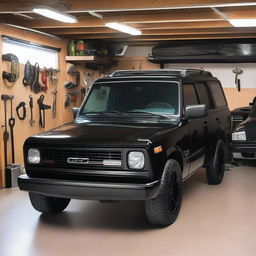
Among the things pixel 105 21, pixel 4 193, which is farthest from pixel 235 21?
pixel 4 193

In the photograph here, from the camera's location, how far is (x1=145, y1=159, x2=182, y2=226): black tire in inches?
158

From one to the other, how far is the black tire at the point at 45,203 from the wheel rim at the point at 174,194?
Result: 1.40 meters

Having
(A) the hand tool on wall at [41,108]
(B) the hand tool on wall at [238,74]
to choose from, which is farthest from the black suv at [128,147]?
(B) the hand tool on wall at [238,74]

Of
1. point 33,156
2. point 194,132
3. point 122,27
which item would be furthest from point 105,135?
point 122,27

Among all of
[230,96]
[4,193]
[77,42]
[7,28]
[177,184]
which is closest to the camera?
[177,184]

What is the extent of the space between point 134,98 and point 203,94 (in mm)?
1233

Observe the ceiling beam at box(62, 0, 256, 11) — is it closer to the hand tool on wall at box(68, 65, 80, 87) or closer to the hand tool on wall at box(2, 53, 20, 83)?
the hand tool on wall at box(2, 53, 20, 83)

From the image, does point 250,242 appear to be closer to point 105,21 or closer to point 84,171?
point 84,171

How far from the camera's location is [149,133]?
4.08 metres

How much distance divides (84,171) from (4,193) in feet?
7.59

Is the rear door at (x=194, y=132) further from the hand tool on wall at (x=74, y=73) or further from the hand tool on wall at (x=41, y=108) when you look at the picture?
the hand tool on wall at (x=74, y=73)

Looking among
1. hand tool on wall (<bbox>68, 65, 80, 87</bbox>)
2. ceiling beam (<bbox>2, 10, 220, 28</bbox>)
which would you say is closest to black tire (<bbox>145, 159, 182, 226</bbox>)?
ceiling beam (<bbox>2, 10, 220, 28</bbox>)

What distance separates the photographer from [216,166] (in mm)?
5922

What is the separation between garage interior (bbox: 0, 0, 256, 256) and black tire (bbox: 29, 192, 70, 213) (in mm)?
118
